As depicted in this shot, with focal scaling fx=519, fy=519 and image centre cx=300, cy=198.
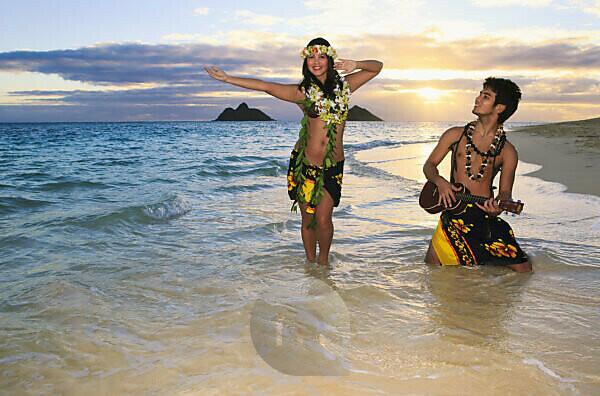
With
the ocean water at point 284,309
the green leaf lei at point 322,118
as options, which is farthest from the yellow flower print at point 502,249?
the green leaf lei at point 322,118

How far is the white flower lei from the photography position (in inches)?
195

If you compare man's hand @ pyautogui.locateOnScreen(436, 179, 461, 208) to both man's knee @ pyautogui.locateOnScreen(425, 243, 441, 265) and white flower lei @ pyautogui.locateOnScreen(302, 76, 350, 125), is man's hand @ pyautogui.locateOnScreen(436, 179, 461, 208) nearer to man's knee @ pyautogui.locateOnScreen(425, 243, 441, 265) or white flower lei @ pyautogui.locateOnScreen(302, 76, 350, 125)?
man's knee @ pyautogui.locateOnScreen(425, 243, 441, 265)

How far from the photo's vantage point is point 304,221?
5.34 metres

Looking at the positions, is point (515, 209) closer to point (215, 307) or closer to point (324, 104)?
point (324, 104)

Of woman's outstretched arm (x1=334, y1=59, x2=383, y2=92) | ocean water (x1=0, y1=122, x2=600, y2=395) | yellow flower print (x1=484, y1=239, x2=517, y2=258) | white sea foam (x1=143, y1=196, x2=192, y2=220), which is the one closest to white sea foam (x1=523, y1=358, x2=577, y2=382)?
ocean water (x1=0, y1=122, x2=600, y2=395)

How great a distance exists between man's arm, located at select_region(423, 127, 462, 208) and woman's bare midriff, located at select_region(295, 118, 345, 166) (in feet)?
2.92

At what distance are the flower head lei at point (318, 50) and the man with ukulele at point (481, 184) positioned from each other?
1399 mm

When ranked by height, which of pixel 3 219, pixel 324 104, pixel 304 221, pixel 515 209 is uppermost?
pixel 324 104

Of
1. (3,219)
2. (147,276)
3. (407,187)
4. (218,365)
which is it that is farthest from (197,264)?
(407,187)

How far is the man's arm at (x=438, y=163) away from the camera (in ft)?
16.4

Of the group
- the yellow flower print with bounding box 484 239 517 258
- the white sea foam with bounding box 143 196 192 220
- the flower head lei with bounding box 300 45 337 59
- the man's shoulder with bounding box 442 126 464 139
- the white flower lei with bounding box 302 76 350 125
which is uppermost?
the flower head lei with bounding box 300 45 337 59

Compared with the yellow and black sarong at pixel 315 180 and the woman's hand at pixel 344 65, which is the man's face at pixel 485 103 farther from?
the yellow and black sarong at pixel 315 180

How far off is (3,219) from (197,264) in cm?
474

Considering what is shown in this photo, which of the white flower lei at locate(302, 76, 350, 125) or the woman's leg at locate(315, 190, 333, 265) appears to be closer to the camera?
the white flower lei at locate(302, 76, 350, 125)
